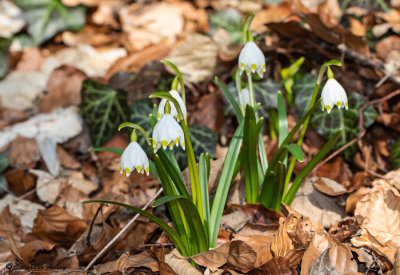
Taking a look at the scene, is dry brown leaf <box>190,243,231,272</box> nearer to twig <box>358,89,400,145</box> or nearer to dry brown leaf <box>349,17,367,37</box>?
twig <box>358,89,400,145</box>

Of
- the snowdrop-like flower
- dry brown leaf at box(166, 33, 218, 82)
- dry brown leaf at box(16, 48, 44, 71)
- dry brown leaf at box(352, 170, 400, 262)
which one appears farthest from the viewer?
dry brown leaf at box(16, 48, 44, 71)

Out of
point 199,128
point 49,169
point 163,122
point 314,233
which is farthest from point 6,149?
point 314,233

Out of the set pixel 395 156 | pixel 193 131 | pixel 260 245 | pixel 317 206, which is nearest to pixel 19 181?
pixel 193 131

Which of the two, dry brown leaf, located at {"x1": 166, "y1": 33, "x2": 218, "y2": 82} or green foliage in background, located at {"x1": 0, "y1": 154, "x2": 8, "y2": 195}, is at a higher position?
dry brown leaf, located at {"x1": 166, "y1": 33, "x2": 218, "y2": 82}

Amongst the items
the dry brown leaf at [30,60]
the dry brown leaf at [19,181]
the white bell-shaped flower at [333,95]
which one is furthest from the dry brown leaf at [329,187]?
the dry brown leaf at [30,60]

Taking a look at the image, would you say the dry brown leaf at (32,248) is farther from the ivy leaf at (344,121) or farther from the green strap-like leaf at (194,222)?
the ivy leaf at (344,121)

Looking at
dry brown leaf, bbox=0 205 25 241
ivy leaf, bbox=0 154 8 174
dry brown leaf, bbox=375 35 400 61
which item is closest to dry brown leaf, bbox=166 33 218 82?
dry brown leaf, bbox=375 35 400 61
